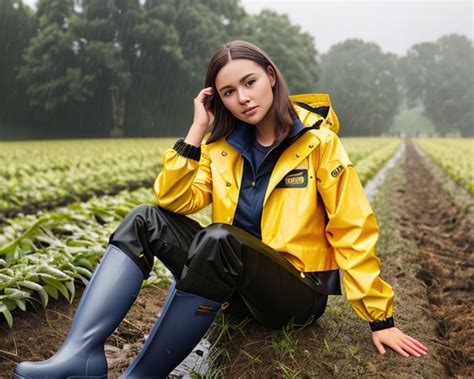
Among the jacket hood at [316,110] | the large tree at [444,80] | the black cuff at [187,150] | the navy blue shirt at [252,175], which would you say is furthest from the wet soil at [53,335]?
the large tree at [444,80]

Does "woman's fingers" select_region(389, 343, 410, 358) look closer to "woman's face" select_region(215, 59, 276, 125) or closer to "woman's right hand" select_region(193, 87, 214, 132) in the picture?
"woman's face" select_region(215, 59, 276, 125)

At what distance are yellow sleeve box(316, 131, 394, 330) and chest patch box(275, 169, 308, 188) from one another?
0.05 m

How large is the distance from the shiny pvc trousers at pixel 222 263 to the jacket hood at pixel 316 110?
544 millimetres

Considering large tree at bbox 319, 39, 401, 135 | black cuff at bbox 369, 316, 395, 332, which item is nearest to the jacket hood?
black cuff at bbox 369, 316, 395, 332

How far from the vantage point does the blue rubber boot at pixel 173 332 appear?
5.82 feet

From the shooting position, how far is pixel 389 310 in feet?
6.34

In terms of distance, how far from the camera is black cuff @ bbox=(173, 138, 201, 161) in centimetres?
198

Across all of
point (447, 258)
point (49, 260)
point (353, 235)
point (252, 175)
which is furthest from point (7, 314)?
point (447, 258)

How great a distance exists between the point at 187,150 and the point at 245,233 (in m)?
0.39

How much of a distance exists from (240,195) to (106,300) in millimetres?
641

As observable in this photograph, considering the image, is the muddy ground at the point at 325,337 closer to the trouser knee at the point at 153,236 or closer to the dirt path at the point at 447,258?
the dirt path at the point at 447,258

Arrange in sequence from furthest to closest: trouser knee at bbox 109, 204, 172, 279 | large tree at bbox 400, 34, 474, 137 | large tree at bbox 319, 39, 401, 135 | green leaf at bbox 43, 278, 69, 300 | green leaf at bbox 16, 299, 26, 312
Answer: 1. large tree at bbox 400, 34, 474, 137
2. large tree at bbox 319, 39, 401, 135
3. green leaf at bbox 43, 278, 69, 300
4. green leaf at bbox 16, 299, 26, 312
5. trouser knee at bbox 109, 204, 172, 279

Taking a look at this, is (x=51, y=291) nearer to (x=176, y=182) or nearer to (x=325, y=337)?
(x=176, y=182)

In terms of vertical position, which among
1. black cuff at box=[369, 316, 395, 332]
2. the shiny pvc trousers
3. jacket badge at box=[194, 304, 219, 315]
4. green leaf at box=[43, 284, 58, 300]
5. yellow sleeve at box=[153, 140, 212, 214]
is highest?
yellow sleeve at box=[153, 140, 212, 214]
